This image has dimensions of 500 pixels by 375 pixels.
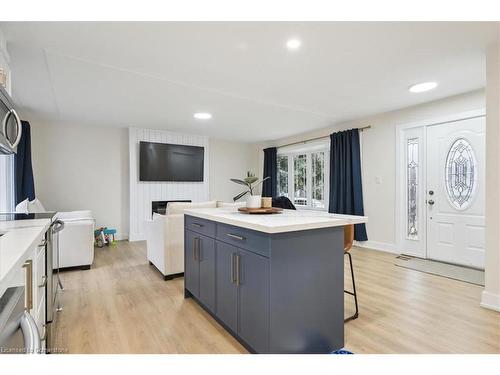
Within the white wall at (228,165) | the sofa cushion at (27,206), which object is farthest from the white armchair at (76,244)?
the white wall at (228,165)

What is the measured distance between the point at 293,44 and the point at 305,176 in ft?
13.6

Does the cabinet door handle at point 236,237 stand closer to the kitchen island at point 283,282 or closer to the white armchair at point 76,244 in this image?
the kitchen island at point 283,282

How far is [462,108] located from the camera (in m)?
3.52

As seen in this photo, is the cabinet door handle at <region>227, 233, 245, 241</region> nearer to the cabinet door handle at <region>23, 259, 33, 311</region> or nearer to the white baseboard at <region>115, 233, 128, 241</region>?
the cabinet door handle at <region>23, 259, 33, 311</region>

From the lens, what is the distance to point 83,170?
5.17 m

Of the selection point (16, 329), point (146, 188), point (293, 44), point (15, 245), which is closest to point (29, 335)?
point (16, 329)

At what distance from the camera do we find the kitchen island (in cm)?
147

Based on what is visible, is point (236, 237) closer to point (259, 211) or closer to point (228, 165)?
point (259, 211)

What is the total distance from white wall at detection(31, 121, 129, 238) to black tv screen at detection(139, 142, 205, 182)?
441mm

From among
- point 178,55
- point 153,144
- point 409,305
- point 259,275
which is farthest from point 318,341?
point 153,144

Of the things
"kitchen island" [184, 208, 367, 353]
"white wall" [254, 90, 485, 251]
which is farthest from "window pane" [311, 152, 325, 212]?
"kitchen island" [184, 208, 367, 353]

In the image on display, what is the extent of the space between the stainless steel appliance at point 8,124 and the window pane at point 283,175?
5437 millimetres

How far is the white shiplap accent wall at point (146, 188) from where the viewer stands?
5402 millimetres

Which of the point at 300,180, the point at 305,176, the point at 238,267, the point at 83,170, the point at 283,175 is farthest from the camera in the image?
the point at 283,175
